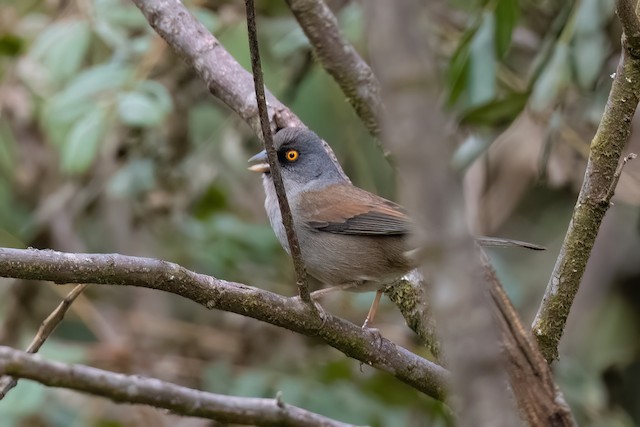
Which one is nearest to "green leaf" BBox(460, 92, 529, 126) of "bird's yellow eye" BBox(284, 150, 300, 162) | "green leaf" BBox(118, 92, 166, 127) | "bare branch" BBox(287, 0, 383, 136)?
"bare branch" BBox(287, 0, 383, 136)

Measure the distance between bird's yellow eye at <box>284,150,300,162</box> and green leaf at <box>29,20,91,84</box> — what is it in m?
1.28

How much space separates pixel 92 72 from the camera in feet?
15.5

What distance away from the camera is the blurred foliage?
14.0 ft

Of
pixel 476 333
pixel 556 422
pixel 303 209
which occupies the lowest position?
pixel 476 333

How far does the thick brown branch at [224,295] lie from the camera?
2236mm

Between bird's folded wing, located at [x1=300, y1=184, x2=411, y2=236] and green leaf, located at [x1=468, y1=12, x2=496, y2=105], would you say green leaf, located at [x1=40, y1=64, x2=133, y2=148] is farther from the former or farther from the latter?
green leaf, located at [x1=468, y1=12, x2=496, y2=105]

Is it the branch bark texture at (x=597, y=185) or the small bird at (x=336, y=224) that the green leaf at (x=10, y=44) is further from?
the branch bark texture at (x=597, y=185)

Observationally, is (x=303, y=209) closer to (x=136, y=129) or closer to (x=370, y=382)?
(x=370, y=382)

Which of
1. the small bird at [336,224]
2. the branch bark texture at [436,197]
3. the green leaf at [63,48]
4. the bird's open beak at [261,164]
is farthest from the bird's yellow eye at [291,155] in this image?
the branch bark texture at [436,197]

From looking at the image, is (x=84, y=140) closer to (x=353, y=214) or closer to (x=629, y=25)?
(x=353, y=214)

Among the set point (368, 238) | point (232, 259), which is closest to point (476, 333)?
point (368, 238)

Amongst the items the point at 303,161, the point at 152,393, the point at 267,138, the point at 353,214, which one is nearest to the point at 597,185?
the point at 267,138

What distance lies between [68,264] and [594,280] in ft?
14.4

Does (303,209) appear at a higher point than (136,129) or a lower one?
lower
